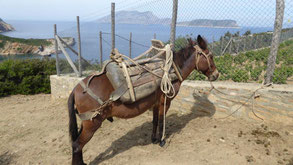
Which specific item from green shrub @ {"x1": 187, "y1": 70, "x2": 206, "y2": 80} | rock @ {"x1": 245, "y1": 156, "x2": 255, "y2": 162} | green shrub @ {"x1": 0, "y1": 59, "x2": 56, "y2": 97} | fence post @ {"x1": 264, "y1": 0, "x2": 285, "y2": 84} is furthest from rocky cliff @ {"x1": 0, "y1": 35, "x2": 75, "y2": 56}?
rock @ {"x1": 245, "y1": 156, "x2": 255, "y2": 162}

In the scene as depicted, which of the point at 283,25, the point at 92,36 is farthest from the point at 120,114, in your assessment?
the point at 92,36

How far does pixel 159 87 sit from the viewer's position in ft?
9.97

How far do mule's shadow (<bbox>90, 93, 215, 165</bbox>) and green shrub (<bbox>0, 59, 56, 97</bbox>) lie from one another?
16.3 ft

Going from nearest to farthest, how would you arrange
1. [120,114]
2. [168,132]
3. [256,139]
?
[120,114]
[256,139]
[168,132]

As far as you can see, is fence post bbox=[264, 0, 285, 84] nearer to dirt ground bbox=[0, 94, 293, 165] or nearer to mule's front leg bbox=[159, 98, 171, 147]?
dirt ground bbox=[0, 94, 293, 165]

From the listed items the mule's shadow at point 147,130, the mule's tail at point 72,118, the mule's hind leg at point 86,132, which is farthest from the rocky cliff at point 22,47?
the mule's hind leg at point 86,132

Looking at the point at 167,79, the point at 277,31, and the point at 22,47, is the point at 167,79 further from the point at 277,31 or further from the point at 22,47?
the point at 22,47

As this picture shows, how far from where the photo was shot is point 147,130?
4121 mm

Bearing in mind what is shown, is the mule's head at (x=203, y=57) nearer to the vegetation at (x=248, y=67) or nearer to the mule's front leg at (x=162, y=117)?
the mule's front leg at (x=162, y=117)

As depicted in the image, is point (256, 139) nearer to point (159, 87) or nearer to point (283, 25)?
point (159, 87)

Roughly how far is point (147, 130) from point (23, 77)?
18.5 feet

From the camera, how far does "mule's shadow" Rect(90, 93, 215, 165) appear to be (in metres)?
3.40

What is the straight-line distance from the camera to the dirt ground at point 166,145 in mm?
3029

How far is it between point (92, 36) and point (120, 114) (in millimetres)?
4771
